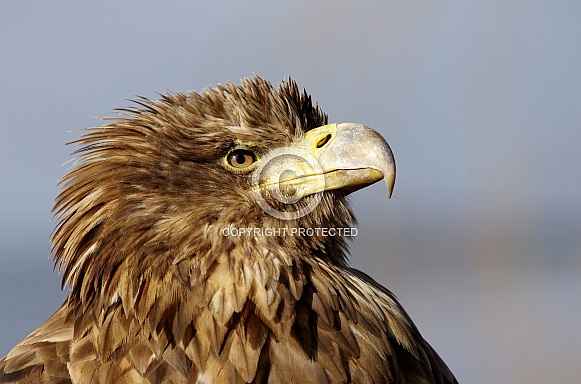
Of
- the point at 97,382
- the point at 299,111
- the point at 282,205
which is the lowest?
the point at 97,382

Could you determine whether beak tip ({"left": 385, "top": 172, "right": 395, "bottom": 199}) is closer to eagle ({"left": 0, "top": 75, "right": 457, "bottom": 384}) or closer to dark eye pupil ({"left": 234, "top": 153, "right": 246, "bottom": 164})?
eagle ({"left": 0, "top": 75, "right": 457, "bottom": 384})

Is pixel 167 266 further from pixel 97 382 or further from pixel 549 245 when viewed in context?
pixel 549 245

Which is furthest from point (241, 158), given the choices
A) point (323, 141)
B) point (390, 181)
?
point (390, 181)

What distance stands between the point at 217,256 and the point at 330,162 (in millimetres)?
469

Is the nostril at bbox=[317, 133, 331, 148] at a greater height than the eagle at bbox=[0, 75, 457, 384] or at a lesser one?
greater

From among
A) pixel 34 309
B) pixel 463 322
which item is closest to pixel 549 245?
A: pixel 463 322

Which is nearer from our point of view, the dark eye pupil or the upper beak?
the upper beak

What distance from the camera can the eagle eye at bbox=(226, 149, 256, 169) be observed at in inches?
117

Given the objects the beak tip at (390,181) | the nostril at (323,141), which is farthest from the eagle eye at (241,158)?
the beak tip at (390,181)

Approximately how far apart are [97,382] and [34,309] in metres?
6.45

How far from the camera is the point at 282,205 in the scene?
9.62 feet

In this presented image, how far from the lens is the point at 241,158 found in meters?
2.97

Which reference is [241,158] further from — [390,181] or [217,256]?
[390,181]

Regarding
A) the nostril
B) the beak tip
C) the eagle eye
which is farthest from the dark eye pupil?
the beak tip
